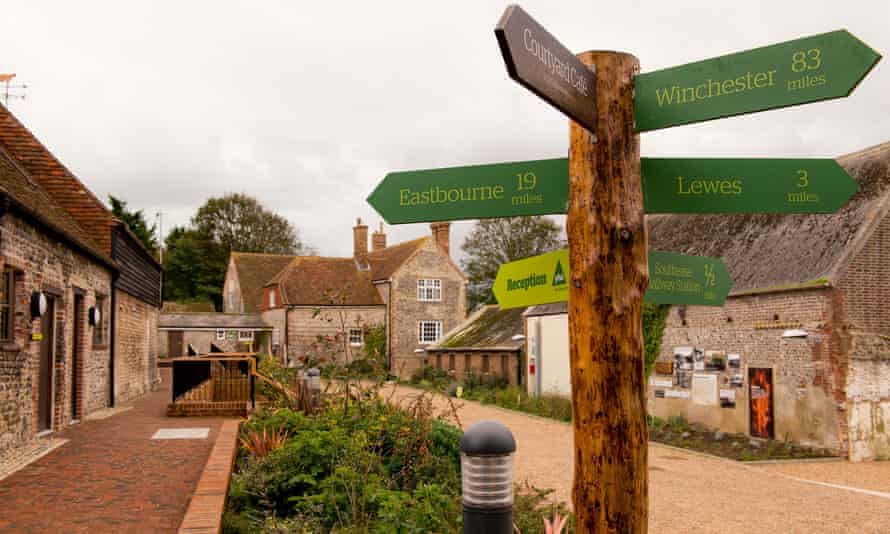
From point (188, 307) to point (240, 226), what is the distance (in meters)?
10.4

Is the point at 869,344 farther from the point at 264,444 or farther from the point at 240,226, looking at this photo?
the point at 240,226

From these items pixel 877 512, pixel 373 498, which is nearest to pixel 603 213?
pixel 373 498

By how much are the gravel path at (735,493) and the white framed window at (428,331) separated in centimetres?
2714

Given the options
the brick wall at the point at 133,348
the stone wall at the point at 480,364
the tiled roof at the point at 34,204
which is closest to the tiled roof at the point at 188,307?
the stone wall at the point at 480,364

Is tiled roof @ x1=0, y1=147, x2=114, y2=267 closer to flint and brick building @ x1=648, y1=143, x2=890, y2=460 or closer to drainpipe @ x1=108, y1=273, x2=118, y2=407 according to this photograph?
drainpipe @ x1=108, y1=273, x2=118, y2=407

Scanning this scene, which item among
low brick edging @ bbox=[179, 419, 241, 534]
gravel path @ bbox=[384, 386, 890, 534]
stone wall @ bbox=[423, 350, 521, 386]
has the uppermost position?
low brick edging @ bbox=[179, 419, 241, 534]

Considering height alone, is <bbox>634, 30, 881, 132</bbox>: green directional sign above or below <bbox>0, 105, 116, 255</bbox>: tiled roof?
below

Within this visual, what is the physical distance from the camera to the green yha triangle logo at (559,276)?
13.4 feet

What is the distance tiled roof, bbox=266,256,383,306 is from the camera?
43.8 metres

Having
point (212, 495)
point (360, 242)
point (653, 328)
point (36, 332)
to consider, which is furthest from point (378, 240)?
point (212, 495)

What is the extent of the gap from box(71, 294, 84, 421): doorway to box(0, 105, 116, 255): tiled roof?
293 cm

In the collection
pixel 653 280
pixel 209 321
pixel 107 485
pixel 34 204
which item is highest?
pixel 34 204

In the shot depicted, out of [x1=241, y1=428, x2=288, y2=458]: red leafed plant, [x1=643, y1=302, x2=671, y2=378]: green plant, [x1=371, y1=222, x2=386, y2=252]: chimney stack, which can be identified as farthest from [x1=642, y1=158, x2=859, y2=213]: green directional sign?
[x1=371, y1=222, x2=386, y2=252]: chimney stack

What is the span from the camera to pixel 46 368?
13.9m
